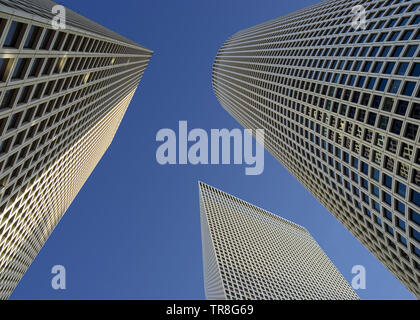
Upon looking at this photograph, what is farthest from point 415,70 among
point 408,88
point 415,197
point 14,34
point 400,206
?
point 14,34

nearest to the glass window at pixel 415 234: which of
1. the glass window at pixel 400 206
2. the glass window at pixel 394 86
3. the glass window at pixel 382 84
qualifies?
the glass window at pixel 400 206

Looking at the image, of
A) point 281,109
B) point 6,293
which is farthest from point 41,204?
point 281,109

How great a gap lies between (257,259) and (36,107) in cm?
11026

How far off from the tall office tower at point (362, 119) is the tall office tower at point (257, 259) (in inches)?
1914

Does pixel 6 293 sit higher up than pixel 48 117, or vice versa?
pixel 48 117

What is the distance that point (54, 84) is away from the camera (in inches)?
1500

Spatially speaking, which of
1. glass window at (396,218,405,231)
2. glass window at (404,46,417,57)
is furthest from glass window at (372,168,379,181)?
glass window at (404,46,417,57)

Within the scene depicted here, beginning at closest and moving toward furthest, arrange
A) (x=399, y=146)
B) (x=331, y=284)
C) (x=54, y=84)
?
(x=399, y=146), (x=54, y=84), (x=331, y=284)

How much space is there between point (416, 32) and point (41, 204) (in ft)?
214

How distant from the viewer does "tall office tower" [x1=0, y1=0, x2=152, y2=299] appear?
86.7 feet

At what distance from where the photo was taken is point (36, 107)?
115 ft

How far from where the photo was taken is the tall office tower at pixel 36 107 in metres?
26.4
